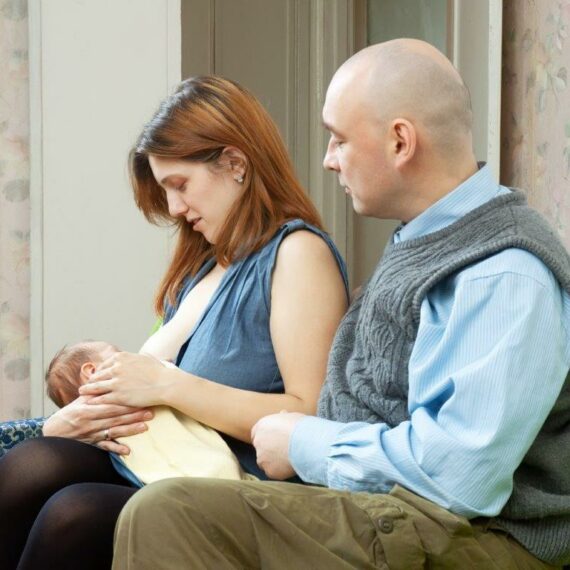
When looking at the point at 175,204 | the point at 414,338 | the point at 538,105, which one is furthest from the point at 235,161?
the point at 538,105

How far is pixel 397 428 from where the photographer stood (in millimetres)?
1458

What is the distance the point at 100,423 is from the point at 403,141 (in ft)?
2.24

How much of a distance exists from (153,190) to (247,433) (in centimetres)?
54

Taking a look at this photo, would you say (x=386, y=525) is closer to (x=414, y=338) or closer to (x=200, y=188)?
(x=414, y=338)

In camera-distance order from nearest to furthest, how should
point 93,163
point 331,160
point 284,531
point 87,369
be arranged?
point 284,531
point 331,160
point 87,369
point 93,163

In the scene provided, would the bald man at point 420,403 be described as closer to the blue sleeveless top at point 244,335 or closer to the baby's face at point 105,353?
the blue sleeveless top at point 244,335

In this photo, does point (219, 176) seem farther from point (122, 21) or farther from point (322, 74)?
point (322, 74)

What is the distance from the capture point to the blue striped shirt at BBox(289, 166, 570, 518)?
1.37m

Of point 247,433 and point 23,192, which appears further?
point 23,192

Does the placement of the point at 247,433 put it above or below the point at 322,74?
below

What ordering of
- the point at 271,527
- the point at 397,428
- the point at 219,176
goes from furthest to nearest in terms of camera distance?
the point at 219,176, the point at 397,428, the point at 271,527

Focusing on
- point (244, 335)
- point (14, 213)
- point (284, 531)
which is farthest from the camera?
point (14, 213)

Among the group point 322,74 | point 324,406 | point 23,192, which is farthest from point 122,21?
point 324,406

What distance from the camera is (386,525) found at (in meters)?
1.36
